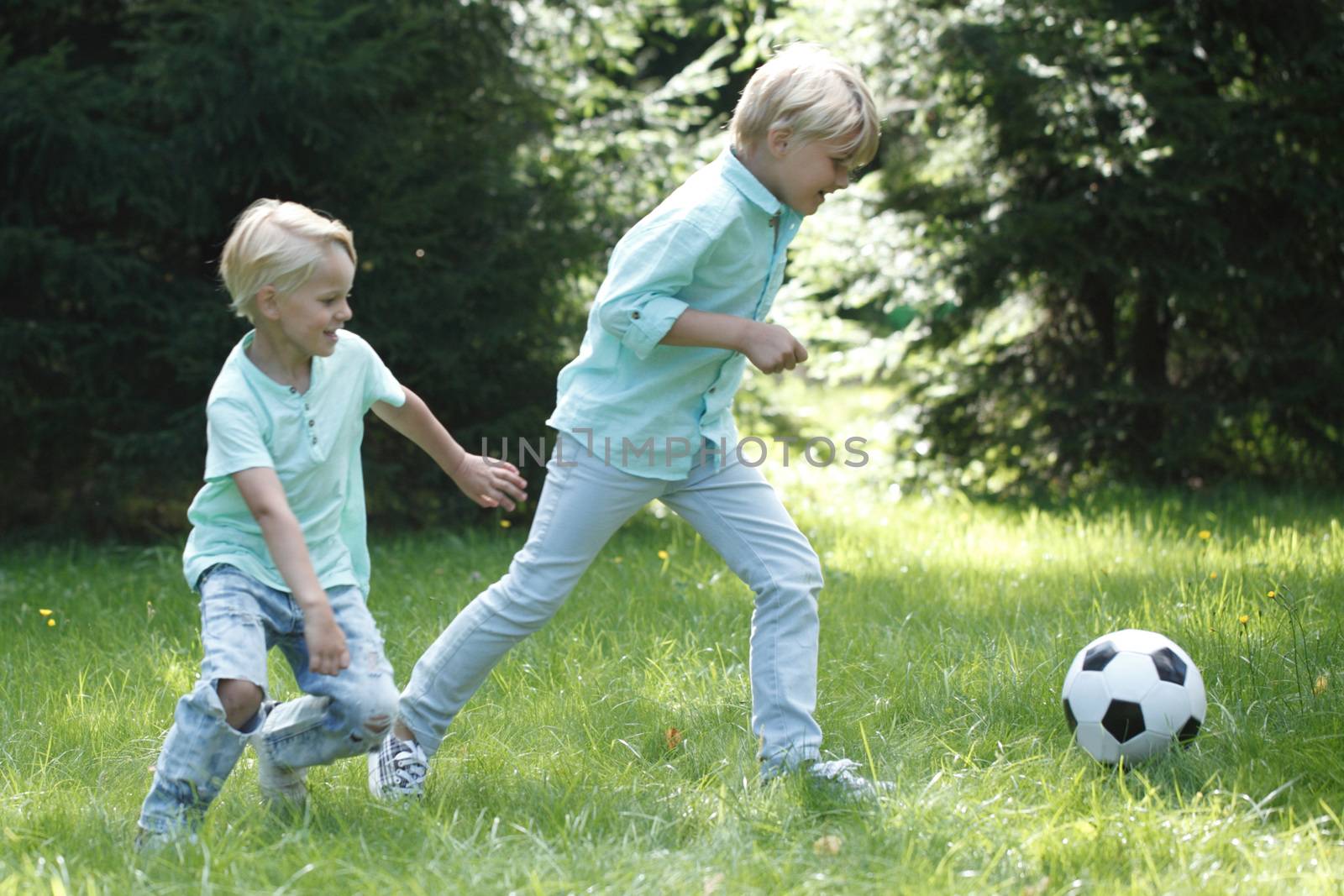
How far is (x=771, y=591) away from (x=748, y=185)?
3.23 feet

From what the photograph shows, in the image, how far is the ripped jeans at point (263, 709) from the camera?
275 centimetres

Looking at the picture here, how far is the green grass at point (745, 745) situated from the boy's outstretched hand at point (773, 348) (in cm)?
96

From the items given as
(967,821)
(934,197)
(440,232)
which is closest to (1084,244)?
(934,197)

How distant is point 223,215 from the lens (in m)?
6.88

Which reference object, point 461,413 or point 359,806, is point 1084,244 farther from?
point 359,806

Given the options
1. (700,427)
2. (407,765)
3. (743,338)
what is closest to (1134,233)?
(700,427)

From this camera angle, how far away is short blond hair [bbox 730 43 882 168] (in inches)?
120

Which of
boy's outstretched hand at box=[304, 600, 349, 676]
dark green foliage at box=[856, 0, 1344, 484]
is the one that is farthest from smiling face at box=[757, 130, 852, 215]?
dark green foliage at box=[856, 0, 1344, 484]

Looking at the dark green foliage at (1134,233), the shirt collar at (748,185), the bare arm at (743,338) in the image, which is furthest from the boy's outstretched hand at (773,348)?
the dark green foliage at (1134,233)

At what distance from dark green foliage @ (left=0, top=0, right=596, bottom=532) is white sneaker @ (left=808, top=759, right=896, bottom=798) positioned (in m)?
4.07

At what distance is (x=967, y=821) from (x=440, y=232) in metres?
4.82

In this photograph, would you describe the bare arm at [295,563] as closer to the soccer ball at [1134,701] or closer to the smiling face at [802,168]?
the smiling face at [802,168]

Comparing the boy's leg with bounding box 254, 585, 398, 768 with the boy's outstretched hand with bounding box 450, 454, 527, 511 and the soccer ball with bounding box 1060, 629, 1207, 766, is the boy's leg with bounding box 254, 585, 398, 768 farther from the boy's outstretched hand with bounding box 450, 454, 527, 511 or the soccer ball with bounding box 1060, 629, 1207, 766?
the soccer ball with bounding box 1060, 629, 1207, 766

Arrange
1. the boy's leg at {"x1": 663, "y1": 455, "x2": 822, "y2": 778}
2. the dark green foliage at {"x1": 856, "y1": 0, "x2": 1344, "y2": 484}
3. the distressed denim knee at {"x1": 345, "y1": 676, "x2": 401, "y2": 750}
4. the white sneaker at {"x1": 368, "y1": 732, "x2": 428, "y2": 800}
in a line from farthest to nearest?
the dark green foliage at {"x1": 856, "y1": 0, "x2": 1344, "y2": 484} < the boy's leg at {"x1": 663, "y1": 455, "x2": 822, "y2": 778} < the white sneaker at {"x1": 368, "y1": 732, "x2": 428, "y2": 800} < the distressed denim knee at {"x1": 345, "y1": 676, "x2": 401, "y2": 750}
